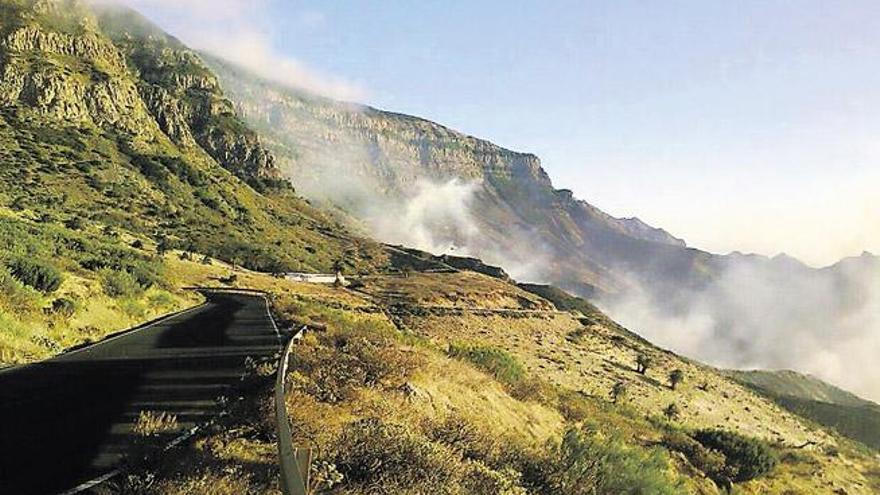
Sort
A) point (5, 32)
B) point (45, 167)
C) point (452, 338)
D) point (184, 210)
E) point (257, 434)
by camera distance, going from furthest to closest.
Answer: point (5, 32) < point (184, 210) < point (45, 167) < point (452, 338) < point (257, 434)

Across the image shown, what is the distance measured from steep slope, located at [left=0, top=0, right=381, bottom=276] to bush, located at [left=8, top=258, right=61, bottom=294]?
6028cm

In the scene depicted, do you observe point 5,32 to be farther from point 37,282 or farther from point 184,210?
point 37,282

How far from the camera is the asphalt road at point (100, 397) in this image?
7.62 meters

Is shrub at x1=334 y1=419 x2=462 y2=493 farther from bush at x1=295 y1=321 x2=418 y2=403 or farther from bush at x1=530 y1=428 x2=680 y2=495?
bush at x1=295 y1=321 x2=418 y2=403

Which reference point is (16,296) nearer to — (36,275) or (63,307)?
(63,307)

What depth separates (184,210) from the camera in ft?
412

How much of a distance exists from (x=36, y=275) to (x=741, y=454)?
25421 millimetres

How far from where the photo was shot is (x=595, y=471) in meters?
11.4

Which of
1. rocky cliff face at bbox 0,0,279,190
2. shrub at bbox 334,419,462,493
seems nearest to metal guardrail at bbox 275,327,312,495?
shrub at bbox 334,419,462,493

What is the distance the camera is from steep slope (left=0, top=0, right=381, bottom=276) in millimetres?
103750

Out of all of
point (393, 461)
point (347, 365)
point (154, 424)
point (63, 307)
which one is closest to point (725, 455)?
point (347, 365)

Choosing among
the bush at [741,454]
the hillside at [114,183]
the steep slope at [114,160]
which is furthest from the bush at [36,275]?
the steep slope at [114,160]

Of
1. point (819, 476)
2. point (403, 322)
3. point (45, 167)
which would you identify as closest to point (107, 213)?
point (45, 167)

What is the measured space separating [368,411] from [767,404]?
66.0 metres
